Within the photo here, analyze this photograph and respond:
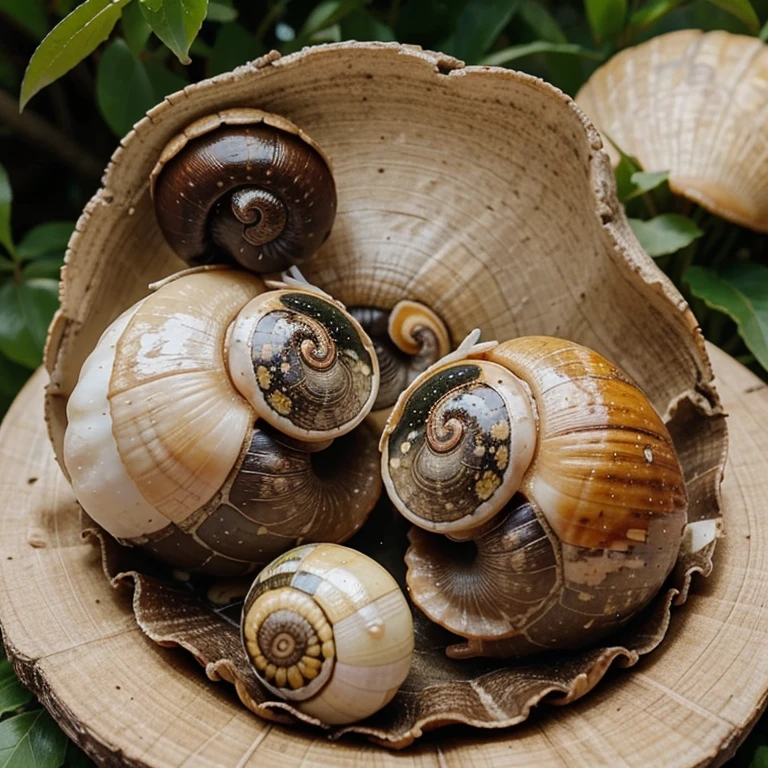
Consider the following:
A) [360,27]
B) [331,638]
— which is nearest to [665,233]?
[360,27]

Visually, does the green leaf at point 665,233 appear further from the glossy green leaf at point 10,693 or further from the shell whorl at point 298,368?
the glossy green leaf at point 10,693

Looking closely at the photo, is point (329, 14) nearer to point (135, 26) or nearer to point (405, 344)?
point (135, 26)

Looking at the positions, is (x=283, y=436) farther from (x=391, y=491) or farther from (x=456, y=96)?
(x=456, y=96)

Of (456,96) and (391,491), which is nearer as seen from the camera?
(391,491)

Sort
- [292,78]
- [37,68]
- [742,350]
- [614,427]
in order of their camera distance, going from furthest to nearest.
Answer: [742,350] < [292,78] < [37,68] < [614,427]

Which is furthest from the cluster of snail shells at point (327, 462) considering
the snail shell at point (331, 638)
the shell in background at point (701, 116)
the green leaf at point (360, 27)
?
the shell in background at point (701, 116)

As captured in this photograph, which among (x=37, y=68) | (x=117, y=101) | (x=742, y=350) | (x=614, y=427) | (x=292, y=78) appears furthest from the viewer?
(x=742, y=350)

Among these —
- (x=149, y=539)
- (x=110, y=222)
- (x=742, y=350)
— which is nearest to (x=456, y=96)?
(x=110, y=222)

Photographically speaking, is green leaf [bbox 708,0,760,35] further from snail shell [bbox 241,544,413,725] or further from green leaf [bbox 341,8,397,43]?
snail shell [bbox 241,544,413,725]
